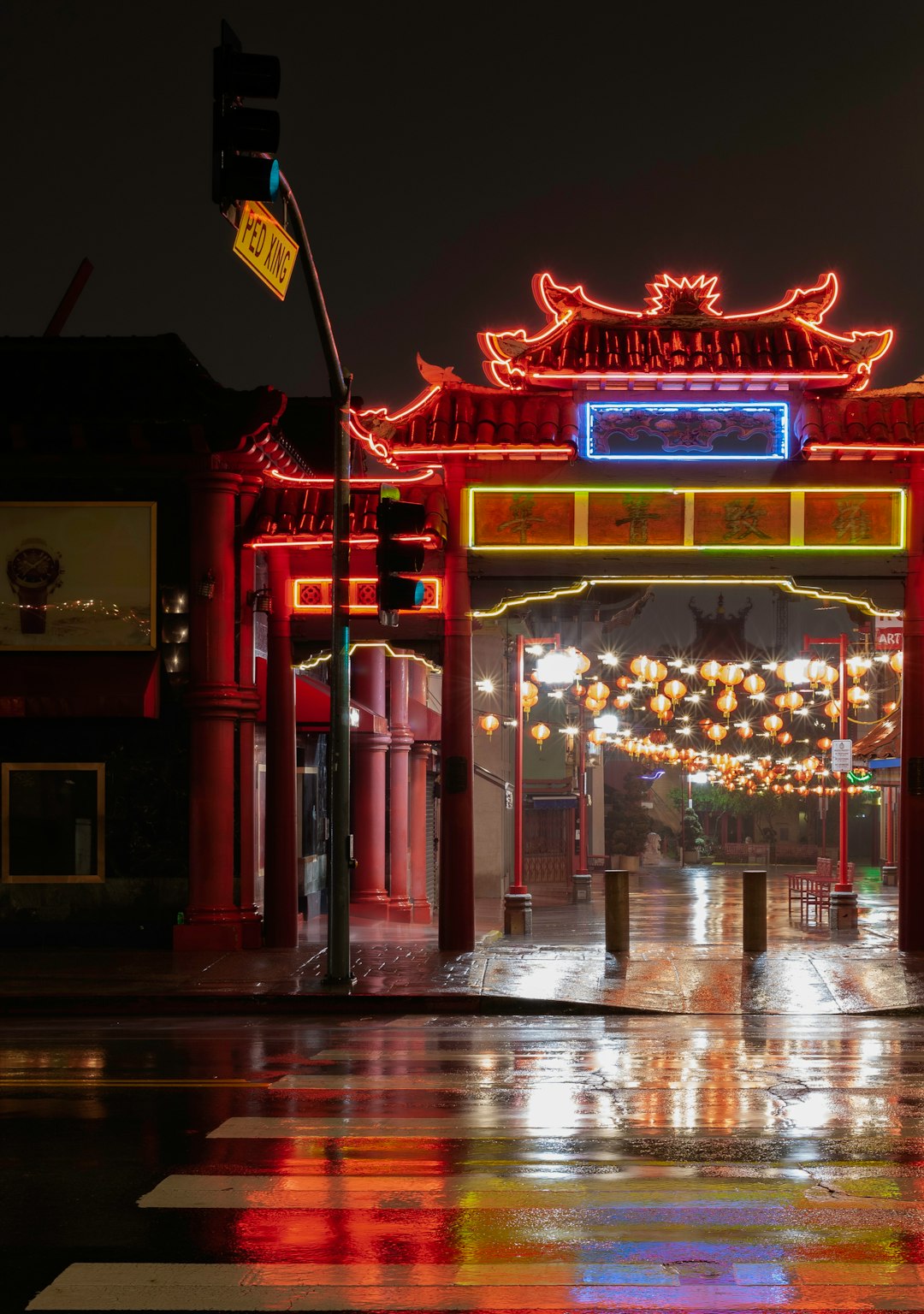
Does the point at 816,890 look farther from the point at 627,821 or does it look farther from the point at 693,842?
the point at 693,842

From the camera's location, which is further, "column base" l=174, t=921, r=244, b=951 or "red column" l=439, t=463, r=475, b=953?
"red column" l=439, t=463, r=475, b=953

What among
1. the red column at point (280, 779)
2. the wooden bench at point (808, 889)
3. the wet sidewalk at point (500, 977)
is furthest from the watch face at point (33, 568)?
the wooden bench at point (808, 889)

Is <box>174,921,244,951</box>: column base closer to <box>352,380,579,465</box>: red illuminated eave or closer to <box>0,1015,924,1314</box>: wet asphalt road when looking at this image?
<box>0,1015,924,1314</box>: wet asphalt road

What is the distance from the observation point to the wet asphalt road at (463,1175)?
6465 mm

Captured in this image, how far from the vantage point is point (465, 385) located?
20547 millimetres

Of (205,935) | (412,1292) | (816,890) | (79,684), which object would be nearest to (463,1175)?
(412,1292)

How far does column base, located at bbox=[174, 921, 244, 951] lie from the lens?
66.3 feet

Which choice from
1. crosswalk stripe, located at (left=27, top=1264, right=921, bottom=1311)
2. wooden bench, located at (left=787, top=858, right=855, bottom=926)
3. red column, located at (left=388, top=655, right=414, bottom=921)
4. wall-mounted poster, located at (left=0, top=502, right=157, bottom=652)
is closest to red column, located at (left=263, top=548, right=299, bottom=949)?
wall-mounted poster, located at (left=0, top=502, right=157, bottom=652)

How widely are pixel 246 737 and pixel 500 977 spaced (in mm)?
5255

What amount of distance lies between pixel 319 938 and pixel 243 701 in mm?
4185

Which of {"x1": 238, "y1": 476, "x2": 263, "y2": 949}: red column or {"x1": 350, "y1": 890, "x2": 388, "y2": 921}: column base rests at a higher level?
{"x1": 238, "y1": 476, "x2": 263, "y2": 949}: red column

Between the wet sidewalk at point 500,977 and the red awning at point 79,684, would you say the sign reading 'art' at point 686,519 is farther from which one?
the wet sidewalk at point 500,977

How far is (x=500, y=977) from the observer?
17.9 meters

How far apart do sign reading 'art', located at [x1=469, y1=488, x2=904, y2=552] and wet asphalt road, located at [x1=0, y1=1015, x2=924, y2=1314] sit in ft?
28.1
